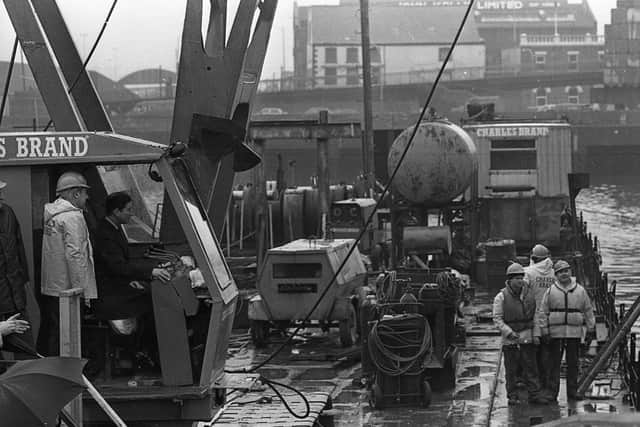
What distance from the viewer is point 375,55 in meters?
134

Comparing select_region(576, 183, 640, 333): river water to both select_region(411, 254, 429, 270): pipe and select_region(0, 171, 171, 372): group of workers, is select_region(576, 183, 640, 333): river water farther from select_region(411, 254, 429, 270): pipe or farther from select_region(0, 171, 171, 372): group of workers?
select_region(0, 171, 171, 372): group of workers

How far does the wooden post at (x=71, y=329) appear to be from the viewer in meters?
9.70

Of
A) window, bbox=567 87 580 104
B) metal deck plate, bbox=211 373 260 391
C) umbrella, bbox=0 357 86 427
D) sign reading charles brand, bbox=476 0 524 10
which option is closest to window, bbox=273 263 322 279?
metal deck plate, bbox=211 373 260 391

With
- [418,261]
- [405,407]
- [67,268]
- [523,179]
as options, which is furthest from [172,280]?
[523,179]

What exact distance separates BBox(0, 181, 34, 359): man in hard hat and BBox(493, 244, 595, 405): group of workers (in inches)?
252

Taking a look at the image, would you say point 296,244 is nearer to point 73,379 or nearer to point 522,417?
point 522,417

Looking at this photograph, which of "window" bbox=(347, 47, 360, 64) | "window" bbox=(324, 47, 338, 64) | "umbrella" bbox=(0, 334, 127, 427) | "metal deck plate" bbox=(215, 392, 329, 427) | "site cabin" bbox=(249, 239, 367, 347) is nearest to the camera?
"umbrella" bbox=(0, 334, 127, 427)

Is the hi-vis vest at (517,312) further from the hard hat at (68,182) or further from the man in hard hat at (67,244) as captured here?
the hard hat at (68,182)

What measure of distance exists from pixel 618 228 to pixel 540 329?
3668 centimetres

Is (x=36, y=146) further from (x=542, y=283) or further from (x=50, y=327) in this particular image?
(x=542, y=283)

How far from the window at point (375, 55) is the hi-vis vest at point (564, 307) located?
118954 mm

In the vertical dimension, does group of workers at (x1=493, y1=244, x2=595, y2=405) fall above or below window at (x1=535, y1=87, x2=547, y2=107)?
below

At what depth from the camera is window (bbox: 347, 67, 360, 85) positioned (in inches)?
5133

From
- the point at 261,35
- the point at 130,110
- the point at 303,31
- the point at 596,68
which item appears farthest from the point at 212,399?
the point at 303,31
